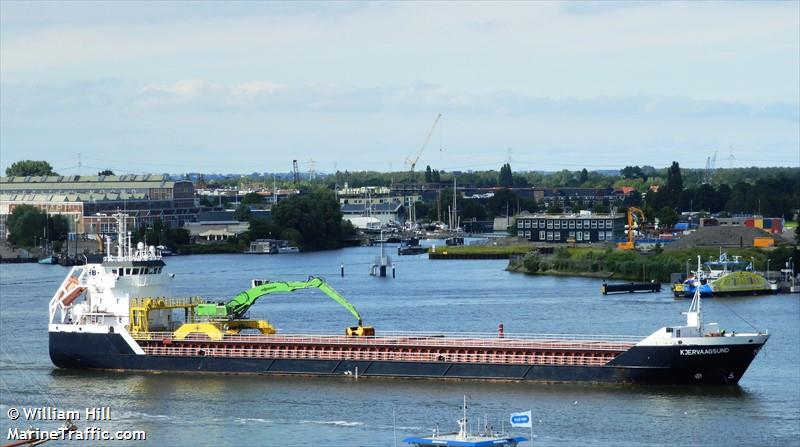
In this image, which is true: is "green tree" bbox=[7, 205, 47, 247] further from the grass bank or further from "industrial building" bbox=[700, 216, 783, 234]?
"industrial building" bbox=[700, 216, 783, 234]

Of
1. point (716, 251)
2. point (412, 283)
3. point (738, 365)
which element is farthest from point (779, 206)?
point (738, 365)

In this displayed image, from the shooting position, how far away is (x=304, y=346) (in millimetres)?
39688

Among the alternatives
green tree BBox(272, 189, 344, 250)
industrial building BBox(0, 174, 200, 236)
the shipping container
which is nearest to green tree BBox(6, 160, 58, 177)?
industrial building BBox(0, 174, 200, 236)

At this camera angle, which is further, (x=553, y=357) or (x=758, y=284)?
(x=758, y=284)

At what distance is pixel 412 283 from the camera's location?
7612 centimetres

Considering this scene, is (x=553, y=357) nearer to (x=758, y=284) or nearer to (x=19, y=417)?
(x=19, y=417)

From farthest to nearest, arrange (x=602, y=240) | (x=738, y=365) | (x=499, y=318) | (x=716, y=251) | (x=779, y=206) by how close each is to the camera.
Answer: (x=779, y=206)
(x=602, y=240)
(x=716, y=251)
(x=499, y=318)
(x=738, y=365)

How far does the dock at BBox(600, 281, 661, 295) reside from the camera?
229 feet

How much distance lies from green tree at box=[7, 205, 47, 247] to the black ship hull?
7919 centimetres

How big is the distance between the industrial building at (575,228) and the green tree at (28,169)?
2900 inches

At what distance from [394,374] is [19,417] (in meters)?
9.39

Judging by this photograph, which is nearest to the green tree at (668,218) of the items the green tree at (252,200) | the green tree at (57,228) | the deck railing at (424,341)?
the green tree at (252,200)

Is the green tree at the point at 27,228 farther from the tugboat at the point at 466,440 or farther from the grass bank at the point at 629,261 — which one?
the tugboat at the point at 466,440

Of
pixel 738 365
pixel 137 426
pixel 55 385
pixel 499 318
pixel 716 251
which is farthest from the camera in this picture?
pixel 716 251
